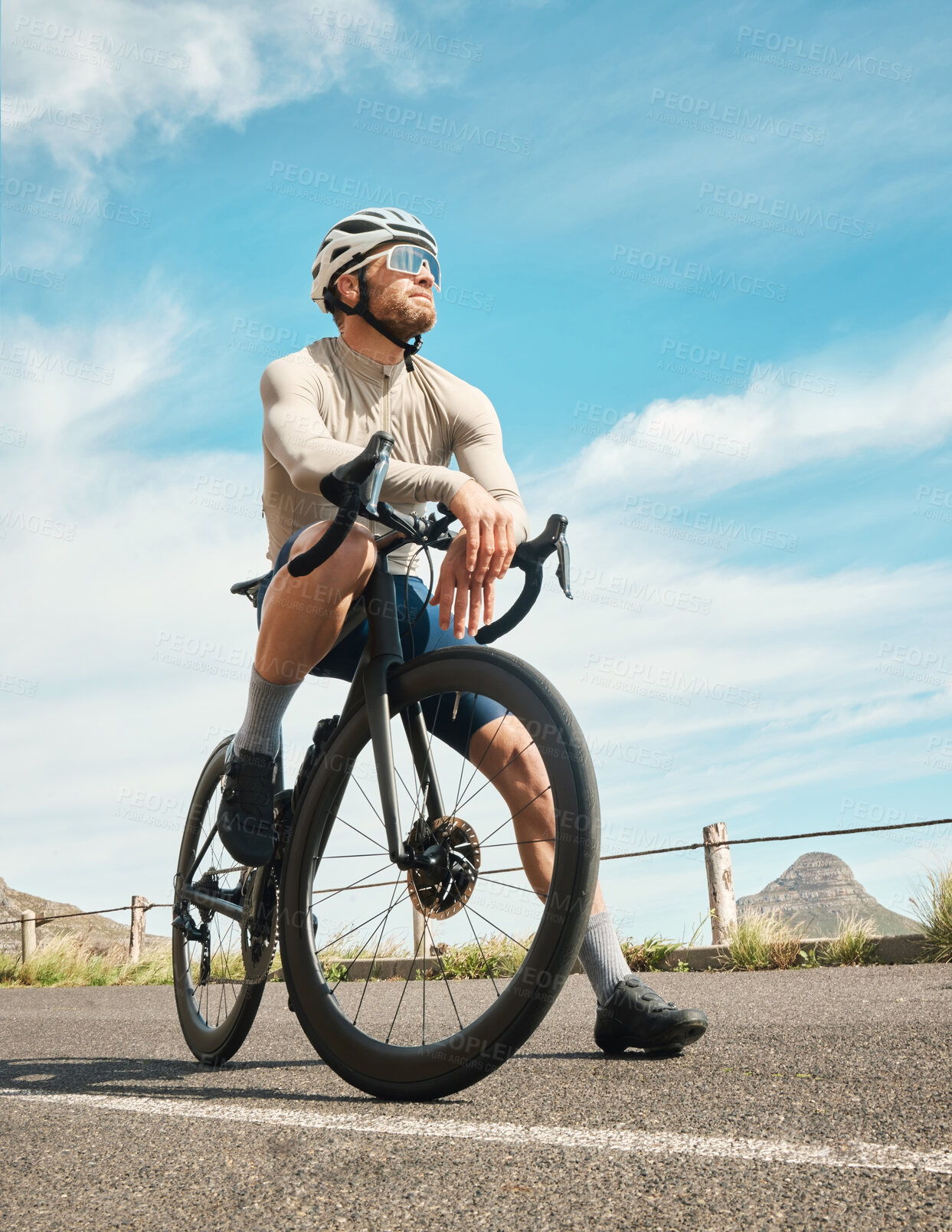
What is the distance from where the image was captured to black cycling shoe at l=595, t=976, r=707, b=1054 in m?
2.50

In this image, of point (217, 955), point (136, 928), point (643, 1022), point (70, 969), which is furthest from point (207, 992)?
point (136, 928)

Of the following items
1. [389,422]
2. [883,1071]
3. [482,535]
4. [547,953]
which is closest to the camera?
[547,953]

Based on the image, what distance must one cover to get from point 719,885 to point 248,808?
6.92m

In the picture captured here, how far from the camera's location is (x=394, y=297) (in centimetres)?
289

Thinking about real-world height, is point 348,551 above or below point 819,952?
above

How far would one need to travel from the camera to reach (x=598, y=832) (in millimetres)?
1978

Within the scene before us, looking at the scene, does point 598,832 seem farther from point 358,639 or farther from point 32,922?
point 32,922

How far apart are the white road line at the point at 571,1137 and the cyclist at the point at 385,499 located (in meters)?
0.75

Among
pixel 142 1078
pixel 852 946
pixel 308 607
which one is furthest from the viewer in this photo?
pixel 852 946

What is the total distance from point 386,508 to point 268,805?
3.26 ft

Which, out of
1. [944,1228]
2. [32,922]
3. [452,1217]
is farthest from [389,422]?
[32,922]

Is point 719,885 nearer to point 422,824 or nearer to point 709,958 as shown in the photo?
point 709,958

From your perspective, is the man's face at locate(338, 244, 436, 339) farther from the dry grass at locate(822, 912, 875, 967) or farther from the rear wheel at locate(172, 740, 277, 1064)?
the dry grass at locate(822, 912, 875, 967)

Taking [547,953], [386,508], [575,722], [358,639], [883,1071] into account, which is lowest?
[883,1071]
